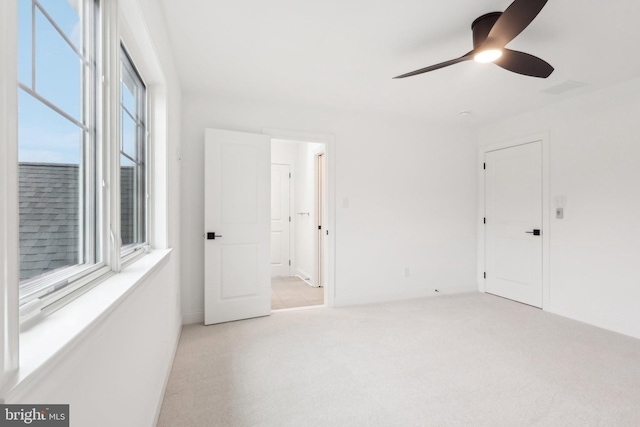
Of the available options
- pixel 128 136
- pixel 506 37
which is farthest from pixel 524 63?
pixel 128 136

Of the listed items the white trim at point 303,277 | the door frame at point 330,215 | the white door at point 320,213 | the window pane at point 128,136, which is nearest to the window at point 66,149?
the window pane at point 128,136

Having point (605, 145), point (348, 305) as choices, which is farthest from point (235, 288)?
point (605, 145)

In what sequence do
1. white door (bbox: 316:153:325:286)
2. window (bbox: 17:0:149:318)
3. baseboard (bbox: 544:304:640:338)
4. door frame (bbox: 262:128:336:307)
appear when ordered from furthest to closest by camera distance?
1. white door (bbox: 316:153:325:286)
2. door frame (bbox: 262:128:336:307)
3. baseboard (bbox: 544:304:640:338)
4. window (bbox: 17:0:149:318)

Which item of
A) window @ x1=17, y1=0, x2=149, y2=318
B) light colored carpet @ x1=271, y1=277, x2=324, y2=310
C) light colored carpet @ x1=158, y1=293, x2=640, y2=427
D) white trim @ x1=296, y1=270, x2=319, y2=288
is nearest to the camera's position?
window @ x1=17, y1=0, x2=149, y2=318

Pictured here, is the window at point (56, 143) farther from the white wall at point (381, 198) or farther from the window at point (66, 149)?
the white wall at point (381, 198)

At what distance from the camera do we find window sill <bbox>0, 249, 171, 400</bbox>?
0.54 metres

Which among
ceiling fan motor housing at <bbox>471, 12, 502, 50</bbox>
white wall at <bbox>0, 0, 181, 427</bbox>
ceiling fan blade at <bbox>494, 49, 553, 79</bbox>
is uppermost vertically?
ceiling fan motor housing at <bbox>471, 12, 502, 50</bbox>

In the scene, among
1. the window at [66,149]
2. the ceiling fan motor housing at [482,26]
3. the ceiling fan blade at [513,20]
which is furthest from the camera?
the ceiling fan motor housing at [482,26]

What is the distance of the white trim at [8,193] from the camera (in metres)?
0.51

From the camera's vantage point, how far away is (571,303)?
3.39 meters

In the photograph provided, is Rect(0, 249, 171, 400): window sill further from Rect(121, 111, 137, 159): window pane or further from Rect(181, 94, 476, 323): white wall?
Rect(181, 94, 476, 323): white wall

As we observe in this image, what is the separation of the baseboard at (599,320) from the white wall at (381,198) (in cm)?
115

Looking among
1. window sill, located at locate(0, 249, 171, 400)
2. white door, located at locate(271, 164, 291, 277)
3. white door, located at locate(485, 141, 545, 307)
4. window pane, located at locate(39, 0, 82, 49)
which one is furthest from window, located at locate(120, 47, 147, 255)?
white door, located at locate(485, 141, 545, 307)

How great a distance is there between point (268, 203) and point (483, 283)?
3.36 metres
